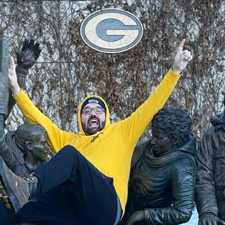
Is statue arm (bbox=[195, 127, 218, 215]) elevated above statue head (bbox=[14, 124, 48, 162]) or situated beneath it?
situated beneath

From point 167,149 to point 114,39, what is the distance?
374 centimetres

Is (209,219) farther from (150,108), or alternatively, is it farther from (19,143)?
(19,143)

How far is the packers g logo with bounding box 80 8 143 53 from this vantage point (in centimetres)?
746

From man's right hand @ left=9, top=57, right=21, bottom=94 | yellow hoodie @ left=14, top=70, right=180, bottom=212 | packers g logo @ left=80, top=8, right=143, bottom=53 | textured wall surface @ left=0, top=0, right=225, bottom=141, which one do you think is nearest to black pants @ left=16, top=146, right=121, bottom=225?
yellow hoodie @ left=14, top=70, right=180, bottom=212

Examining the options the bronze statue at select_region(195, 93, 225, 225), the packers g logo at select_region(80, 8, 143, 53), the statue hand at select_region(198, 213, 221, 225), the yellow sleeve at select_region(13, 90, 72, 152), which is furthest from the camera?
the packers g logo at select_region(80, 8, 143, 53)

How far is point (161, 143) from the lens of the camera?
153 inches

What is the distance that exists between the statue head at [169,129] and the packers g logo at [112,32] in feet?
11.9

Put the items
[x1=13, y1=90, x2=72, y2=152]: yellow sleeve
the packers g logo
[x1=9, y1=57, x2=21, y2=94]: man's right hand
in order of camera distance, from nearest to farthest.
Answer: [x1=9, y1=57, x2=21, y2=94]: man's right hand < [x1=13, y1=90, x2=72, y2=152]: yellow sleeve < the packers g logo

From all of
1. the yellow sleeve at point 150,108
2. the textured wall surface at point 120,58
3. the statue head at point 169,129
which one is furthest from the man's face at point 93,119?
the textured wall surface at point 120,58

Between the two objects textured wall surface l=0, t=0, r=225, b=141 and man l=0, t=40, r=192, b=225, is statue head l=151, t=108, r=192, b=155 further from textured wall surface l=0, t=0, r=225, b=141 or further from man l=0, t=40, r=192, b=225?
textured wall surface l=0, t=0, r=225, b=141

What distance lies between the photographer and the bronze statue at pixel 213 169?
3.85 meters

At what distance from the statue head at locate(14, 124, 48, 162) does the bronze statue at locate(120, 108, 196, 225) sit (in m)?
0.59

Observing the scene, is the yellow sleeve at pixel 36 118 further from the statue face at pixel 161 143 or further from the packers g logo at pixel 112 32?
the packers g logo at pixel 112 32

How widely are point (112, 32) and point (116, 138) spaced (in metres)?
3.57
